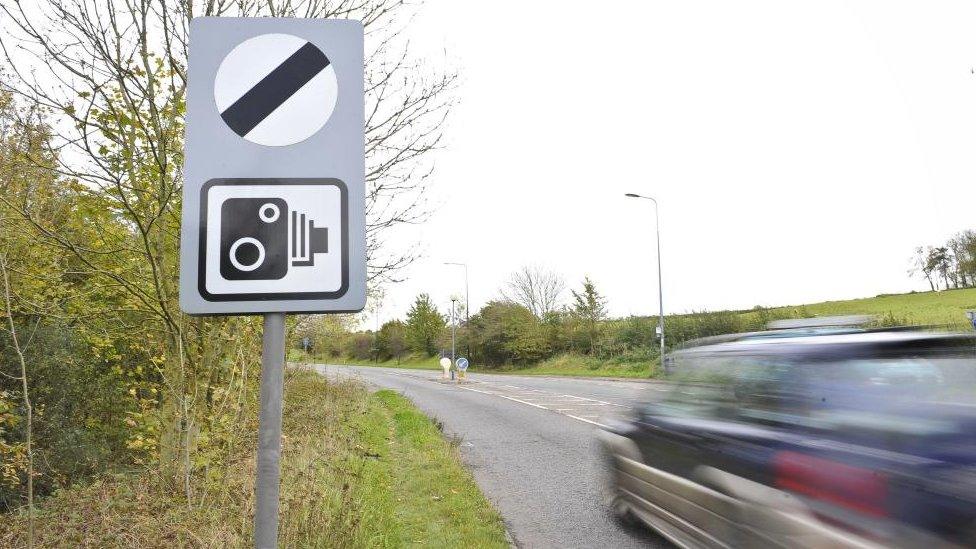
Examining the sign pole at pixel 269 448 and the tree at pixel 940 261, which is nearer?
the sign pole at pixel 269 448

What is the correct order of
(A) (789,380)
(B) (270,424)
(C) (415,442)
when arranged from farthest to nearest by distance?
(C) (415,442)
(A) (789,380)
(B) (270,424)

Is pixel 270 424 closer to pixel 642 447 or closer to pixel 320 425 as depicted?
pixel 642 447

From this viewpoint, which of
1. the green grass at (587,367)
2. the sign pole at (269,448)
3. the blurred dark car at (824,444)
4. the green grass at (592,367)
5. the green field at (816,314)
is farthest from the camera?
the green grass at (587,367)

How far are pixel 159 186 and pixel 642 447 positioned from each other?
4.70m

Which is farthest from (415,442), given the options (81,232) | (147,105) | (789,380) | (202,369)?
(789,380)

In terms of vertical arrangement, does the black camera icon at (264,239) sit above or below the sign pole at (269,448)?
above

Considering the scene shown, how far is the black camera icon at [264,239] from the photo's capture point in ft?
5.75

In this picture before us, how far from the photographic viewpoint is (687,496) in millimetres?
4223

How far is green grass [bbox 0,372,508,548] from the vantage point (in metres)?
4.44

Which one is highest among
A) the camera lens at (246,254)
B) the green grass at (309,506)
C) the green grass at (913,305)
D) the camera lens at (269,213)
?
the green grass at (913,305)

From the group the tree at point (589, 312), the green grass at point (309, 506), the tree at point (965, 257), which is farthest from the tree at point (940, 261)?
the green grass at point (309, 506)

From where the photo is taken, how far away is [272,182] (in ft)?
5.95

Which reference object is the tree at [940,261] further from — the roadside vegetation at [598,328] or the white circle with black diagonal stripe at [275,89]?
the white circle with black diagonal stripe at [275,89]

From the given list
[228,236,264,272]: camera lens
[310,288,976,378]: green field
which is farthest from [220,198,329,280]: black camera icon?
[310,288,976,378]: green field
